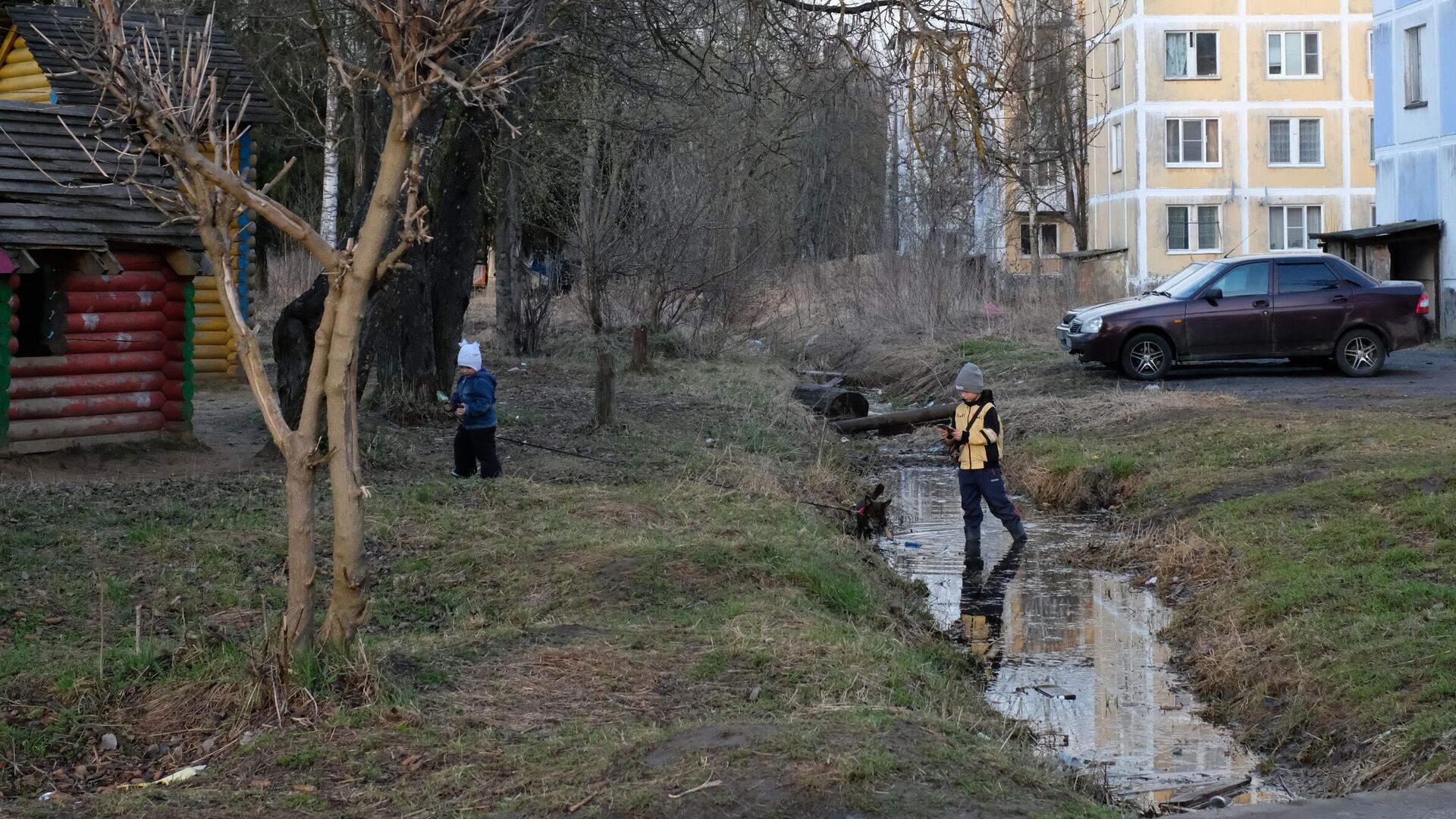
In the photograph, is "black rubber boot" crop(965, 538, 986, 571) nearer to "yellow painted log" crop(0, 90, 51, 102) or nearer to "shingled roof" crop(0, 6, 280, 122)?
"shingled roof" crop(0, 6, 280, 122)

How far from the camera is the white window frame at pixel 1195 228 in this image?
46.3 meters

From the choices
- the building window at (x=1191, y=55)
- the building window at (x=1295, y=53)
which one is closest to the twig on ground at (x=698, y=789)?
the building window at (x=1191, y=55)

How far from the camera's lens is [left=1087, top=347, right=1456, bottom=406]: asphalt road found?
17.8m

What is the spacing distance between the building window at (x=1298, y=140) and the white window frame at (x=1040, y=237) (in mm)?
7967

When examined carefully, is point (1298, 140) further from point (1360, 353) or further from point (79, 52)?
point (79, 52)

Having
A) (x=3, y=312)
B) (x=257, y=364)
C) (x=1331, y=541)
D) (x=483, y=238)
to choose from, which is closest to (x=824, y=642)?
(x=257, y=364)

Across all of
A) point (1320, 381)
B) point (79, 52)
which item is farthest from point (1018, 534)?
point (79, 52)

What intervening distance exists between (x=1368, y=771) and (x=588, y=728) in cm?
342

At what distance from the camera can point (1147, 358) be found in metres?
20.7

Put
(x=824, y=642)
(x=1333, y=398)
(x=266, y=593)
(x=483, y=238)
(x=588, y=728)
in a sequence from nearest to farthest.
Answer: (x=588, y=728) < (x=824, y=642) < (x=266, y=593) < (x=1333, y=398) < (x=483, y=238)

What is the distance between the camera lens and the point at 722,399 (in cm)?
2022

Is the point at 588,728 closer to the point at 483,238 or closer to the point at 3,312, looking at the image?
the point at 3,312

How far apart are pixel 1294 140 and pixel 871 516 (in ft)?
129

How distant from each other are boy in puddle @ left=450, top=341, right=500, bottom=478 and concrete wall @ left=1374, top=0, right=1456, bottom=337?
20.8 m
